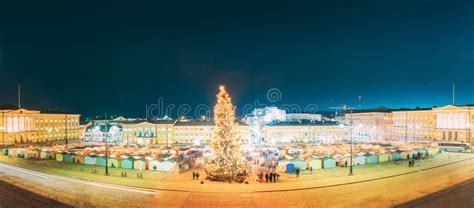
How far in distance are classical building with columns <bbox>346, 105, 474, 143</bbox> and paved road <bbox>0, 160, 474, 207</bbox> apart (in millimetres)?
61835

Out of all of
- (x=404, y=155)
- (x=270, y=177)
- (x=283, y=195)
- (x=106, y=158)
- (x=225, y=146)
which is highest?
(x=225, y=146)

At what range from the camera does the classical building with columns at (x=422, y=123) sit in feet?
278

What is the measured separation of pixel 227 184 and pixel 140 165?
46.6ft

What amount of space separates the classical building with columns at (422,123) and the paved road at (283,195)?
61.8m

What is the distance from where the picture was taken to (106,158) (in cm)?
3381

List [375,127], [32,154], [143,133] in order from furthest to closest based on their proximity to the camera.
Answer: [375,127]
[143,133]
[32,154]

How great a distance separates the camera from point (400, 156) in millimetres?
45031

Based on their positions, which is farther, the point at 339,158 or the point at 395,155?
the point at 395,155

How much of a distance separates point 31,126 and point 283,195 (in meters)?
88.6

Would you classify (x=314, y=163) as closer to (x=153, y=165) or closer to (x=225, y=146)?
(x=225, y=146)

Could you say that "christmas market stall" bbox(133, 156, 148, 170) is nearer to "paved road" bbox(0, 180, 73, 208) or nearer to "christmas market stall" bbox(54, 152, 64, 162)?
"christmas market stall" bbox(54, 152, 64, 162)

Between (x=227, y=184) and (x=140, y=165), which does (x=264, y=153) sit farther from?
(x=227, y=184)

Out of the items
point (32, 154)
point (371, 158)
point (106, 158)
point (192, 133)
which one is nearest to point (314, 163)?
point (371, 158)

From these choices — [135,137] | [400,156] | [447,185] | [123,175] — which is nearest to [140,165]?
[123,175]
